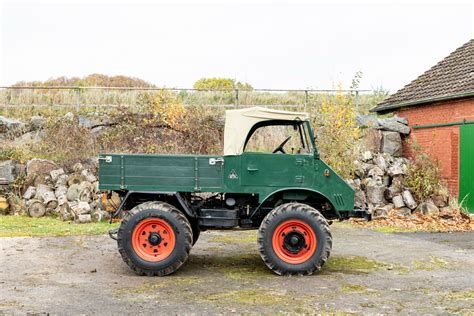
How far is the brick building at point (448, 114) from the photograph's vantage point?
15.4 meters

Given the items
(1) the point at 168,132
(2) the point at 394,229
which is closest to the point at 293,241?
(2) the point at 394,229

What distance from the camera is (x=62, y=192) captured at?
1471cm

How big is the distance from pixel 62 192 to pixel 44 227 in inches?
92.7

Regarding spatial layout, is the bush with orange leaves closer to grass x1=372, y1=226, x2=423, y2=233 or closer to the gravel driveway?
grass x1=372, y1=226, x2=423, y2=233

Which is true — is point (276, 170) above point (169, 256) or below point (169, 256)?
above

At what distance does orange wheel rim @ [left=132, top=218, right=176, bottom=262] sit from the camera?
786cm

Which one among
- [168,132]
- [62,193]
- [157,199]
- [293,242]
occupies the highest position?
[168,132]

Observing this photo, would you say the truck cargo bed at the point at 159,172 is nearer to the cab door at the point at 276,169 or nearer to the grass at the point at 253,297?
the cab door at the point at 276,169

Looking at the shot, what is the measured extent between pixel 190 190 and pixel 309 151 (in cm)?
188

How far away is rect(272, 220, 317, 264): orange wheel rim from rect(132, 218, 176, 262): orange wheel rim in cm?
151

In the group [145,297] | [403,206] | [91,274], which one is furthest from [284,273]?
[403,206]

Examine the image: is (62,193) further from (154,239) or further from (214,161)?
(214,161)

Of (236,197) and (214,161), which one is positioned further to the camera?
(236,197)

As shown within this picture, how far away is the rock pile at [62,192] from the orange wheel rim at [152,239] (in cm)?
607
